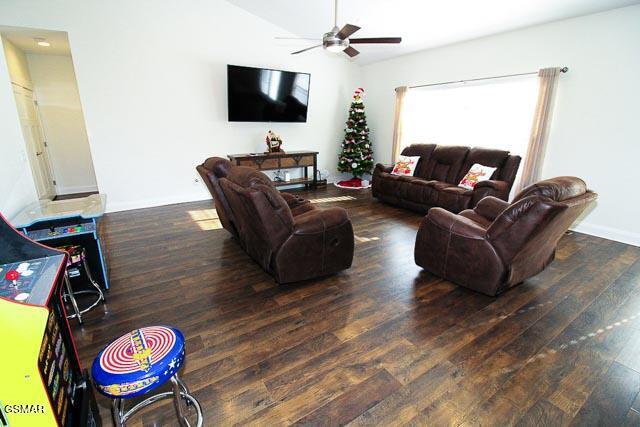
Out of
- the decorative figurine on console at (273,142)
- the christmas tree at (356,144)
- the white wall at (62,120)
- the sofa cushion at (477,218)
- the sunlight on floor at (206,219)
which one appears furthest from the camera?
the christmas tree at (356,144)

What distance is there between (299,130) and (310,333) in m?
5.18

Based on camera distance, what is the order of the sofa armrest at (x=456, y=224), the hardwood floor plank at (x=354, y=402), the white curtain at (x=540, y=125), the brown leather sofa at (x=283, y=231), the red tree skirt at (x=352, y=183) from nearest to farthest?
the hardwood floor plank at (x=354, y=402) < the brown leather sofa at (x=283, y=231) < the sofa armrest at (x=456, y=224) < the white curtain at (x=540, y=125) < the red tree skirt at (x=352, y=183)

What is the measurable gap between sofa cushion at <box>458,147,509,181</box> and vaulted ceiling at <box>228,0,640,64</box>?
1.75 metres

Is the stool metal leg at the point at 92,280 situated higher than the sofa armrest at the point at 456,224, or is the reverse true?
the sofa armrest at the point at 456,224

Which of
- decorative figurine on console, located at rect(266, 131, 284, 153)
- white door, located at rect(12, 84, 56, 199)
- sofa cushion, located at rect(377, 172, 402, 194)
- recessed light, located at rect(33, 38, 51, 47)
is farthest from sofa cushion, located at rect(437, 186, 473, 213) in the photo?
recessed light, located at rect(33, 38, 51, 47)

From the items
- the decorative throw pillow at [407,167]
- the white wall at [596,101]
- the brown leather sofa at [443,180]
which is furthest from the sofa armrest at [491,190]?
the decorative throw pillow at [407,167]

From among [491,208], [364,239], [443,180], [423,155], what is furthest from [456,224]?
[423,155]

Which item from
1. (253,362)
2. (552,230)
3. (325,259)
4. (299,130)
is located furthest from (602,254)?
(299,130)

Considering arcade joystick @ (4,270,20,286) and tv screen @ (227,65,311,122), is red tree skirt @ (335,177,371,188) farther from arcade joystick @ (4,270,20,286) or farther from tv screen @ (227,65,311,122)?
arcade joystick @ (4,270,20,286)

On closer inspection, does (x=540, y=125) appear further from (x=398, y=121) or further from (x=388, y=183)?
(x=398, y=121)

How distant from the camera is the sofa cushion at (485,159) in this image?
180 inches

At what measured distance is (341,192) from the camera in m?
6.48

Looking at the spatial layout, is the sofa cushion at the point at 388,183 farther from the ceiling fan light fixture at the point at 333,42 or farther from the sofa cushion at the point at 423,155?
the ceiling fan light fixture at the point at 333,42

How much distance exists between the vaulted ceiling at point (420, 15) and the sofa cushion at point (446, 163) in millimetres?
1786
